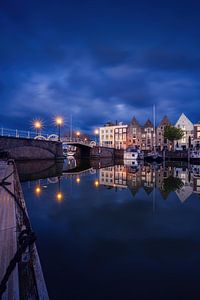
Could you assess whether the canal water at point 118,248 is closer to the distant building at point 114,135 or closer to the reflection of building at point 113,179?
the reflection of building at point 113,179

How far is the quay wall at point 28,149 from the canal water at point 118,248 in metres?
24.2

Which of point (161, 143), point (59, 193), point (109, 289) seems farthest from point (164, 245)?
point (161, 143)

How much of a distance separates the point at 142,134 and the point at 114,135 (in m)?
12.0

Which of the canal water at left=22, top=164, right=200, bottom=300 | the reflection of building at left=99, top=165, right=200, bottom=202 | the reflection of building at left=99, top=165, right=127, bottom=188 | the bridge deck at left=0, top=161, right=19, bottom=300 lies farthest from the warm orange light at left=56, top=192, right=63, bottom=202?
the bridge deck at left=0, top=161, right=19, bottom=300

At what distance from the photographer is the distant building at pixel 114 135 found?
91.5 metres

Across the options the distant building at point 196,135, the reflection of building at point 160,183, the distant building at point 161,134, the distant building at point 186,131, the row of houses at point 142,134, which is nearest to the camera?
the reflection of building at point 160,183

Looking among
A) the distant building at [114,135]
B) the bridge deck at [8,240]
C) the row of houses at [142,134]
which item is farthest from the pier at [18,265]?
the distant building at [114,135]

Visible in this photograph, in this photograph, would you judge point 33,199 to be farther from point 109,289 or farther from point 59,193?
point 109,289

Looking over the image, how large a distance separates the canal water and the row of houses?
2749 inches

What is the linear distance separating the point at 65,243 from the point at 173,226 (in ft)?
14.4

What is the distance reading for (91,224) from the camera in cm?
907

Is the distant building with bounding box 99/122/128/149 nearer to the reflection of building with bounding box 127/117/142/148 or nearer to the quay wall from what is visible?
the reflection of building with bounding box 127/117/142/148

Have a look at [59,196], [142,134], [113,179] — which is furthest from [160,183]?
[142,134]

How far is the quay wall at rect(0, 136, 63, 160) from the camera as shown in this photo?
34.4 meters
